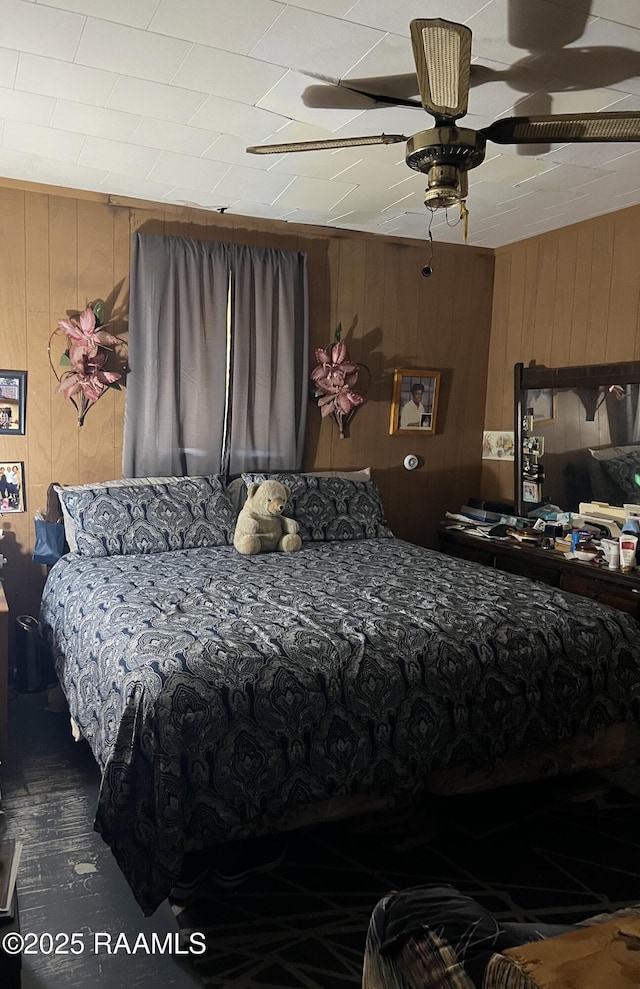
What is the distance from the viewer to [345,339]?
175 inches

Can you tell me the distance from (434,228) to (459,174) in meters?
2.24

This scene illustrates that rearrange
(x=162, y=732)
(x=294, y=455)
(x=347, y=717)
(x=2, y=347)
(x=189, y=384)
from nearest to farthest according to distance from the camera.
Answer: (x=162, y=732) → (x=347, y=717) → (x=2, y=347) → (x=189, y=384) → (x=294, y=455)

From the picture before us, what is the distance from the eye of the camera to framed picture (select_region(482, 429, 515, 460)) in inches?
184

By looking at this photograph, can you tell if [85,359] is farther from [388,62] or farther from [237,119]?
[388,62]

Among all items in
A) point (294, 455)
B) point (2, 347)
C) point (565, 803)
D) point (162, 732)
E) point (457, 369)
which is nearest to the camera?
point (162, 732)

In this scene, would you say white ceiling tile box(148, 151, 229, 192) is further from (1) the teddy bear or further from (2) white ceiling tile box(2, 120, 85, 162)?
(1) the teddy bear

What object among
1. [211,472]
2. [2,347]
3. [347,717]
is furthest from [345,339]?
[347,717]

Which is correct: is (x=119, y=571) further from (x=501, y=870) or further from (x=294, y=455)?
(x=501, y=870)

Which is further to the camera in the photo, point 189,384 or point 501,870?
point 189,384

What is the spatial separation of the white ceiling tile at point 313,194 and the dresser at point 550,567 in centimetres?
200

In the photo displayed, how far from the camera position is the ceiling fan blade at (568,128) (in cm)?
192

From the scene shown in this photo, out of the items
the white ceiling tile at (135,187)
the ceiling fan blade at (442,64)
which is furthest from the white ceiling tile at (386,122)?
the white ceiling tile at (135,187)

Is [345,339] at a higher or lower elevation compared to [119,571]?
higher

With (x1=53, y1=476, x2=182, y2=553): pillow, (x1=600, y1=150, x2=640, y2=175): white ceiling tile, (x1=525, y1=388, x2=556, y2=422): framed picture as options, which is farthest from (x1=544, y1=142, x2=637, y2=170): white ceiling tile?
(x1=53, y1=476, x2=182, y2=553): pillow
